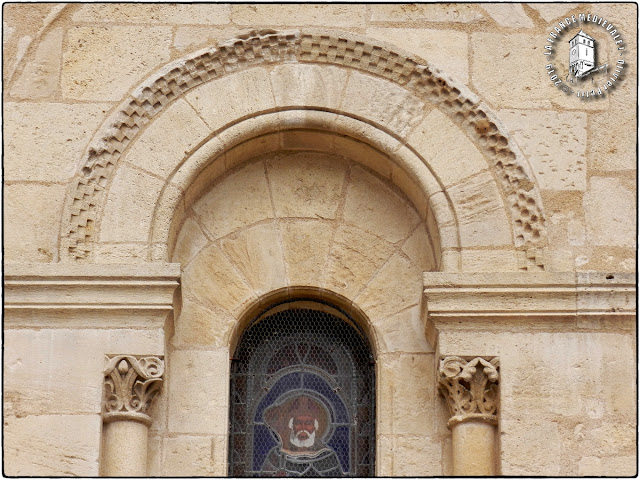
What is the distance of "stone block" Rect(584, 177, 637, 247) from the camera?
33.5ft

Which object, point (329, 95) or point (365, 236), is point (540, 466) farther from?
point (329, 95)

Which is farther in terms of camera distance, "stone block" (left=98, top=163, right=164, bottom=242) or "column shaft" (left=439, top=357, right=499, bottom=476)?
"stone block" (left=98, top=163, right=164, bottom=242)

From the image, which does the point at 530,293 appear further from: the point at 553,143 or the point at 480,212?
the point at 553,143

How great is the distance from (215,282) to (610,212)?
2.42 meters

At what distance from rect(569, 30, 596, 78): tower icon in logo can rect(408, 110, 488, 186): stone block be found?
2.70 ft

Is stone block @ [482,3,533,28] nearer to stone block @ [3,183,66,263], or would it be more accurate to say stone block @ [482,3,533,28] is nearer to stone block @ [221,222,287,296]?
stone block @ [221,222,287,296]

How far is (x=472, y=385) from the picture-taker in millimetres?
9906

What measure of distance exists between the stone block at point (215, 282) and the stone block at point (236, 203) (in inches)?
6.5

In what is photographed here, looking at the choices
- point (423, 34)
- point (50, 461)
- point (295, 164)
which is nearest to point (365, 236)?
point (295, 164)

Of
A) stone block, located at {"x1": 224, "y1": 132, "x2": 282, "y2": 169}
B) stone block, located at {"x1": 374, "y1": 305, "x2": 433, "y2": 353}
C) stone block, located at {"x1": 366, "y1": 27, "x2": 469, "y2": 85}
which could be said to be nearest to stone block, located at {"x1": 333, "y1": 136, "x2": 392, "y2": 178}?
stone block, located at {"x1": 224, "y1": 132, "x2": 282, "y2": 169}

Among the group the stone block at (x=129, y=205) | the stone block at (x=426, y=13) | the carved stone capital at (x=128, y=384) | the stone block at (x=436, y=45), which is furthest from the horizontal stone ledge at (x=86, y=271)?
the stone block at (x=426, y=13)

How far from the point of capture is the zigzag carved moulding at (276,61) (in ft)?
33.3

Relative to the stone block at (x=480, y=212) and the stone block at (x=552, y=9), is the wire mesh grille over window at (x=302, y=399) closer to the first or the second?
the stone block at (x=480, y=212)

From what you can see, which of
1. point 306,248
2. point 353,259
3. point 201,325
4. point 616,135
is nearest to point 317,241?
point 306,248
